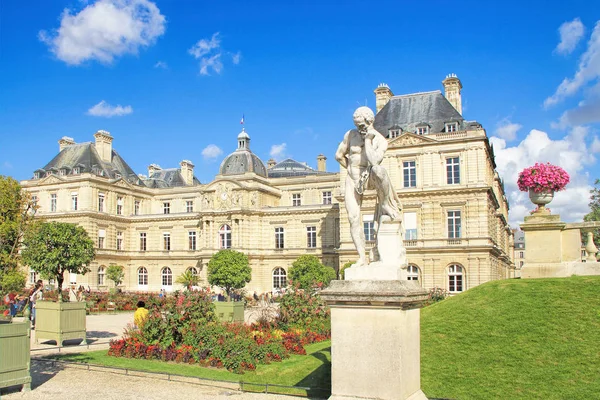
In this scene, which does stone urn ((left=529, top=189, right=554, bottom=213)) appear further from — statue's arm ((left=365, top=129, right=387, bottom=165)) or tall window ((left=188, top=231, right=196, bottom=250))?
tall window ((left=188, top=231, right=196, bottom=250))

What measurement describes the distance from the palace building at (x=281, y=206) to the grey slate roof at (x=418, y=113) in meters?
0.09

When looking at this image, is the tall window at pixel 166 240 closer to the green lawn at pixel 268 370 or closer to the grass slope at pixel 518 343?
the green lawn at pixel 268 370

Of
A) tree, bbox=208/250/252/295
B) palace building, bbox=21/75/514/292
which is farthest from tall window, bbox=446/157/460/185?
tree, bbox=208/250/252/295

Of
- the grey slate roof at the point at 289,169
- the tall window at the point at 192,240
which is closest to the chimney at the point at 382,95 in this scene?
the grey slate roof at the point at 289,169

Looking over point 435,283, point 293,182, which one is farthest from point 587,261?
point 293,182

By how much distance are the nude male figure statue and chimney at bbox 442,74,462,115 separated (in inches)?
1488

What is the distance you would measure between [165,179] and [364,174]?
194 ft

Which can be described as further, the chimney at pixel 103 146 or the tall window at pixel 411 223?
the chimney at pixel 103 146

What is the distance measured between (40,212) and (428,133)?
1370 inches

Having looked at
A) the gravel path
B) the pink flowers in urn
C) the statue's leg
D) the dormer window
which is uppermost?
the dormer window

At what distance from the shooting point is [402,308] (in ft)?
19.7

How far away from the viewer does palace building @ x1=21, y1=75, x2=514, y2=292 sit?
36906 millimetres

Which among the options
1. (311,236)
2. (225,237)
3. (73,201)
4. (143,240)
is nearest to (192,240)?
(143,240)

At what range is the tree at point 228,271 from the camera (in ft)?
134
